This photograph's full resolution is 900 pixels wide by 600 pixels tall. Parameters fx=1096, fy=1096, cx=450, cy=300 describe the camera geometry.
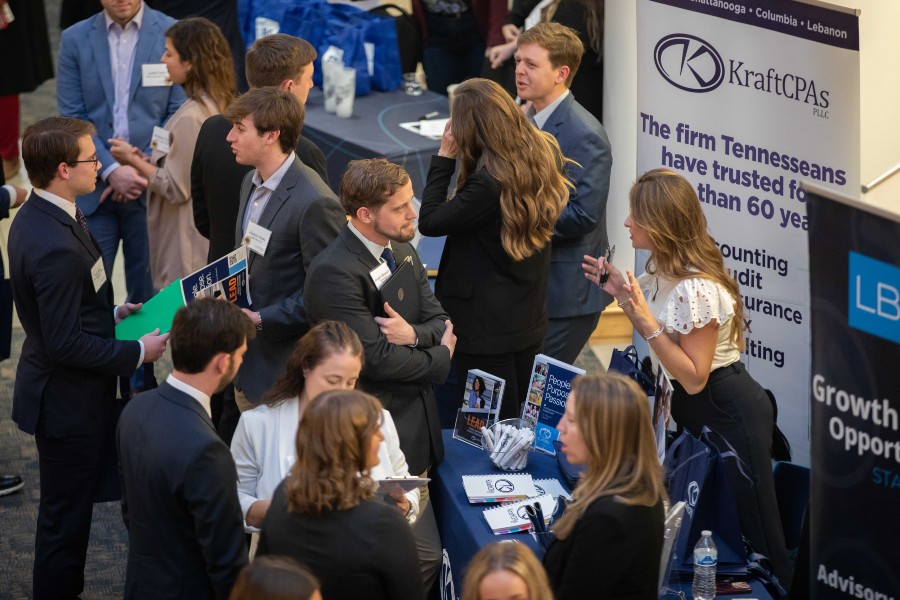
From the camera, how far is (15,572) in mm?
3898

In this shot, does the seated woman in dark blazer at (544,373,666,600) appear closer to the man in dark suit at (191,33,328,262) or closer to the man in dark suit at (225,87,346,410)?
the man in dark suit at (225,87,346,410)

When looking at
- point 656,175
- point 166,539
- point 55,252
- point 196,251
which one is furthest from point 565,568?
point 196,251

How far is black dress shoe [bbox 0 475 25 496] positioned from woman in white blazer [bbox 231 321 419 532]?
188 centimetres

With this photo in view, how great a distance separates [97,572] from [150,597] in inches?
56.1

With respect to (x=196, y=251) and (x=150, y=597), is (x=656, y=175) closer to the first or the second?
(x=150, y=597)

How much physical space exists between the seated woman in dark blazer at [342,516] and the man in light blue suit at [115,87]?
2.92 m

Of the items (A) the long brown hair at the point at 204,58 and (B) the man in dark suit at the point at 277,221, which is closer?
(B) the man in dark suit at the point at 277,221

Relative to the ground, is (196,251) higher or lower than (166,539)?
higher

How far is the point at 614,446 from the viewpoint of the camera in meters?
2.45

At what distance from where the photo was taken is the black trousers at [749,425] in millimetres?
3334

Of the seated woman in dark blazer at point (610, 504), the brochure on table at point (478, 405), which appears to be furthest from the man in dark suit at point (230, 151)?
the seated woman in dark blazer at point (610, 504)

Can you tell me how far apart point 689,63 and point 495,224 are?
974 millimetres

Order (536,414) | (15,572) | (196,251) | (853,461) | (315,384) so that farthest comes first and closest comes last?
(196,251) < (15,572) < (536,414) < (315,384) < (853,461)

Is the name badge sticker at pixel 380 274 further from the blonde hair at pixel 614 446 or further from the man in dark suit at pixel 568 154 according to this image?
the man in dark suit at pixel 568 154
